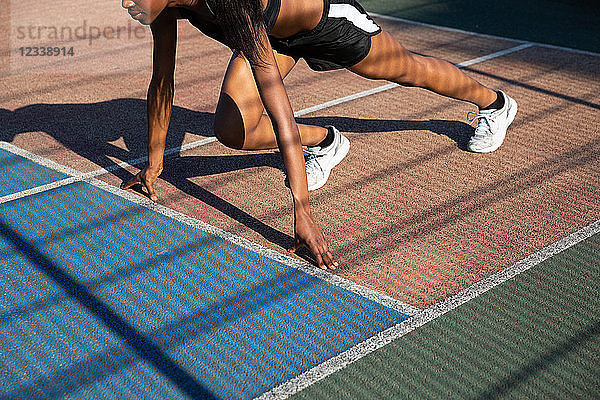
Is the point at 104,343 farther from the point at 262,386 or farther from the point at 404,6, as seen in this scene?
the point at 404,6

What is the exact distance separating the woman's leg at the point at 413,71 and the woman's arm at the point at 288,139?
0.68m

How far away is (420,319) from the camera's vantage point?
2621 millimetres

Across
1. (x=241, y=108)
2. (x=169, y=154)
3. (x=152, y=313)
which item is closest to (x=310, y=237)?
(x=152, y=313)

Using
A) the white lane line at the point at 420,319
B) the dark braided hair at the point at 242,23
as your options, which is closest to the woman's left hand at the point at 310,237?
the white lane line at the point at 420,319

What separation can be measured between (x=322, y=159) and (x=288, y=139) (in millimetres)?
956

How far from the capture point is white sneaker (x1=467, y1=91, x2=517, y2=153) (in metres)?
4.05

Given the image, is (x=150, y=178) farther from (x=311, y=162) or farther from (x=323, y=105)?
(x=323, y=105)

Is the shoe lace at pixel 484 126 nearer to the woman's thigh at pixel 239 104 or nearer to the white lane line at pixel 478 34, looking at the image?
the woman's thigh at pixel 239 104

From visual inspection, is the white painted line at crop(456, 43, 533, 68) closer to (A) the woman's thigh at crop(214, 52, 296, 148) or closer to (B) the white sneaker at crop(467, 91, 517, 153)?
(B) the white sneaker at crop(467, 91, 517, 153)

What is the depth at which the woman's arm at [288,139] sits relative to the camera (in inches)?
106

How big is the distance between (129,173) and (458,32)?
161 inches

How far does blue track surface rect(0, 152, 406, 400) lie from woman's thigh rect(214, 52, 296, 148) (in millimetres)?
477

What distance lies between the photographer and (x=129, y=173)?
395 centimetres

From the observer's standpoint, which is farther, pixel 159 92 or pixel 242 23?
pixel 159 92
